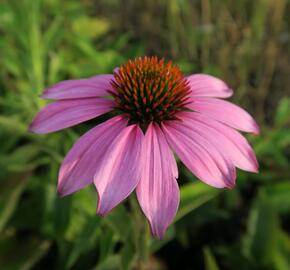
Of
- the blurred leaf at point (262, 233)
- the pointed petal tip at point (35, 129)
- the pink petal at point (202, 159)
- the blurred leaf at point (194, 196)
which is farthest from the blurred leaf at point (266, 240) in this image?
the pointed petal tip at point (35, 129)

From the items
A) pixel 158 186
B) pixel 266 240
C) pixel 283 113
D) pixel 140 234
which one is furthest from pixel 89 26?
pixel 158 186

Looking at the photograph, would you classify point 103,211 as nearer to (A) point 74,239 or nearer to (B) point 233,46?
(A) point 74,239

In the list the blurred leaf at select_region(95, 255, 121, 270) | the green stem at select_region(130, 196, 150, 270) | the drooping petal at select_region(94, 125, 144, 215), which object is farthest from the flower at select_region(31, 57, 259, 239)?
the blurred leaf at select_region(95, 255, 121, 270)

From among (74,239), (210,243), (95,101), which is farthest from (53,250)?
(95,101)

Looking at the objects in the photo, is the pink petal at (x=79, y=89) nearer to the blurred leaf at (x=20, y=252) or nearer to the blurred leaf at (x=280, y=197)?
the blurred leaf at (x=20, y=252)

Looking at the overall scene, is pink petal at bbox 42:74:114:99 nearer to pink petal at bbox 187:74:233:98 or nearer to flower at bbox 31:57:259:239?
flower at bbox 31:57:259:239

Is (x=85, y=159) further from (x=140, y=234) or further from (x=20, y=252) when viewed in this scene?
(x=20, y=252)
